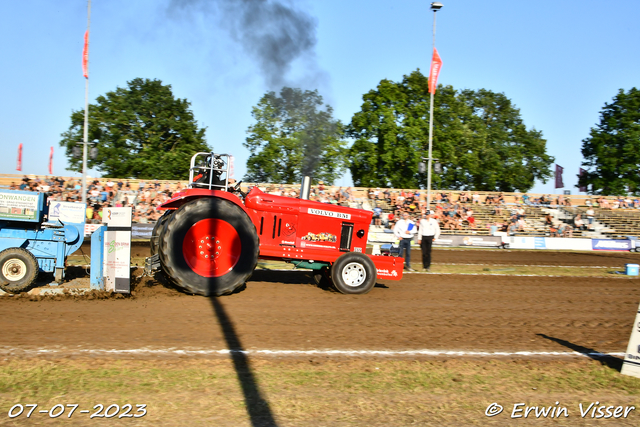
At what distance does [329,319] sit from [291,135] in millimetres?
10820

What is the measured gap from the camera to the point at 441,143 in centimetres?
4016

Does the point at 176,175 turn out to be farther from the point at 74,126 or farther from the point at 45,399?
the point at 45,399

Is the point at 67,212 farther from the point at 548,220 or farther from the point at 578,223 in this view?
the point at 578,223

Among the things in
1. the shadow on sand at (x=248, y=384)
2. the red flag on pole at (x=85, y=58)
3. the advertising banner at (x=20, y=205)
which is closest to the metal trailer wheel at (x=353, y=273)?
the shadow on sand at (x=248, y=384)

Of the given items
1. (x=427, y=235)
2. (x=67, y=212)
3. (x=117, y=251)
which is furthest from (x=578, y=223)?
(x=67, y=212)

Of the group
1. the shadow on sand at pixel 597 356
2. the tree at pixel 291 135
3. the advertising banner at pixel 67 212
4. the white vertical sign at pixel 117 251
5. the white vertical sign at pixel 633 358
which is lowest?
the shadow on sand at pixel 597 356

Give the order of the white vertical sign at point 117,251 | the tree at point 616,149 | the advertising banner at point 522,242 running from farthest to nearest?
the tree at point 616,149 < the advertising banner at point 522,242 < the white vertical sign at point 117,251

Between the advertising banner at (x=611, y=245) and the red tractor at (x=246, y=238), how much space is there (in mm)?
19532

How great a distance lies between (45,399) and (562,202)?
3034 centimetres

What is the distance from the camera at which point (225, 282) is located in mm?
8320

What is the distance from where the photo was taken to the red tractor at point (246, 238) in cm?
823

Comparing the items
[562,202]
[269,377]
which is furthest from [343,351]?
[562,202]

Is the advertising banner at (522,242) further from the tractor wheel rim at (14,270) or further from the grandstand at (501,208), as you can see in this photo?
the tractor wheel rim at (14,270)

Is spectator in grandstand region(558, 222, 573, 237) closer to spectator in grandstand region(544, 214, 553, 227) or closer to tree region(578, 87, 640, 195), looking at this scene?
spectator in grandstand region(544, 214, 553, 227)
